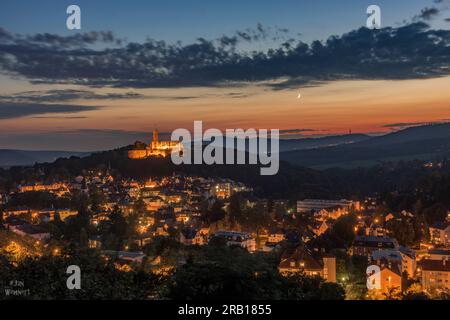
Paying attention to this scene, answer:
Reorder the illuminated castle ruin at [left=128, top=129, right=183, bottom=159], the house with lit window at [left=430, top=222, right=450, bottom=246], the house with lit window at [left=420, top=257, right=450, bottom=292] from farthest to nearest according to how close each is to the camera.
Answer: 1. the illuminated castle ruin at [left=128, top=129, right=183, bottom=159]
2. the house with lit window at [left=430, top=222, right=450, bottom=246]
3. the house with lit window at [left=420, top=257, right=450, bottom=292]

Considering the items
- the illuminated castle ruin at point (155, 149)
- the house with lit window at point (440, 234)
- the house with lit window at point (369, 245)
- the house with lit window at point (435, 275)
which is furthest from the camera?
the illuminated castle ruin at point (155, 149)

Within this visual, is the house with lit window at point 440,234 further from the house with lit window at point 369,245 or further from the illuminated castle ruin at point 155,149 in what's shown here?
the illuminated castle ruin at point 155,149

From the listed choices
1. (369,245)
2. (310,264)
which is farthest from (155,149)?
(310,264)

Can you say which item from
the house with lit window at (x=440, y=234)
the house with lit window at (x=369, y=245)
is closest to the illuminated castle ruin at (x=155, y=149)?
the house with lit window at (x=440, y=234)

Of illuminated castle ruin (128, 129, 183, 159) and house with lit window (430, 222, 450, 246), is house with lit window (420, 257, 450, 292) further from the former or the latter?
illuminated castle ruin (128, 129, 183, 159)

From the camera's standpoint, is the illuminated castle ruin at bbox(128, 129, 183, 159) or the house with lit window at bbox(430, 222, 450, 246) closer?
the house with lit window at bbox(430, 222, 450, 246)

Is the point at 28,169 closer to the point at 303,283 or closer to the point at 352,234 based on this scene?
the point at 352,234

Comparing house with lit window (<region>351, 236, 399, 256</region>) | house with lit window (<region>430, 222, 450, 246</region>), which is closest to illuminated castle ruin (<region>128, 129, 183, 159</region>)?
house with lit window (<region>430, 222, 450, 246</region>)

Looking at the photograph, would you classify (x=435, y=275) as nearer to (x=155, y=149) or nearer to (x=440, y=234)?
(x=440, y=234)
